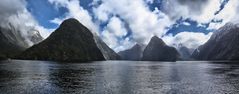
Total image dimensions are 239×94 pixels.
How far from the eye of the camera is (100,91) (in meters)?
77.9

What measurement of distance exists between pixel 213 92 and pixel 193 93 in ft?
22.8

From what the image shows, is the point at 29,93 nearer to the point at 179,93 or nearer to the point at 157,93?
the point at 157,93

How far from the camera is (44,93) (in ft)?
242

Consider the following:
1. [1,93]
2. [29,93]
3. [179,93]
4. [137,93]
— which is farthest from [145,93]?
[1,93]

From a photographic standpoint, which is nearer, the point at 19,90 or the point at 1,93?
the point at 1,93

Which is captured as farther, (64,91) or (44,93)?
(64,91)

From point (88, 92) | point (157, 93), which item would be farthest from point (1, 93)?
Answer: point (157, 93)

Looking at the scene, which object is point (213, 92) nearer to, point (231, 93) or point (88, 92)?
point (231, 93)

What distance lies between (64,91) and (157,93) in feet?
83.9

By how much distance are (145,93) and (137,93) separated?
236 centimetres

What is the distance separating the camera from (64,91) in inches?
3093

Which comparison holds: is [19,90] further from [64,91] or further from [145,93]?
[145,93]

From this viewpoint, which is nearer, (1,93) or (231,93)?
(1,93)

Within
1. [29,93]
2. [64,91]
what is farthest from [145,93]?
[29,93]
